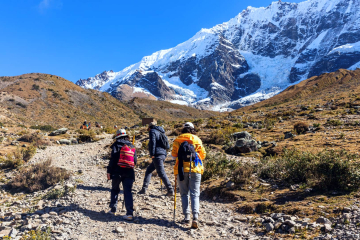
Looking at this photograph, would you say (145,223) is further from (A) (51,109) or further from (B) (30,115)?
(A) (51,109)

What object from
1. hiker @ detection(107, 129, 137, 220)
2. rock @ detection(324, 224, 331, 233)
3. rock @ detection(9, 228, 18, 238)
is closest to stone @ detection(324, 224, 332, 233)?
rock @ detection(324, 224, 331, 233)

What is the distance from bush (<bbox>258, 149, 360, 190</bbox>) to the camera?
566 cm

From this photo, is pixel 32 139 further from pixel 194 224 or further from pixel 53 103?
pixel 53 103

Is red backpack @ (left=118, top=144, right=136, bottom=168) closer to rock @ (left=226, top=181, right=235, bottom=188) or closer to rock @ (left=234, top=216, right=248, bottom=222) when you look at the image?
rock @ (left=234, top=216, right=248, bottom=222)

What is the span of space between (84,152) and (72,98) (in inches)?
2059

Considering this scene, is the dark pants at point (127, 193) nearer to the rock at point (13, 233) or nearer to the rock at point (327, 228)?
the rock at point (13, 233)

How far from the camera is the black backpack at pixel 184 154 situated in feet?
17.6

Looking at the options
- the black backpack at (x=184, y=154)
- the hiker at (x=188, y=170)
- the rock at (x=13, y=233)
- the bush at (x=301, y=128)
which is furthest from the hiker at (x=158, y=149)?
the bush at (x=301, y=128)

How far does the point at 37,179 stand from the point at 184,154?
6449 millimetres

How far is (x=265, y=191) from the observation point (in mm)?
6734

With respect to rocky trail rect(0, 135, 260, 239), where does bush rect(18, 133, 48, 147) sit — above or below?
above

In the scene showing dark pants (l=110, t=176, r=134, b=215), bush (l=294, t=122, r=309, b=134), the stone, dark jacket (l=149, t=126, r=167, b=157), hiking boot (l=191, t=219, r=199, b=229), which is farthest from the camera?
bush (l=294, t=122, r=309, b=134)

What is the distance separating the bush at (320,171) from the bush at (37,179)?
7.26m

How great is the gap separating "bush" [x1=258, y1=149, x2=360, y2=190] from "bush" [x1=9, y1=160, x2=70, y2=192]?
7261mm
